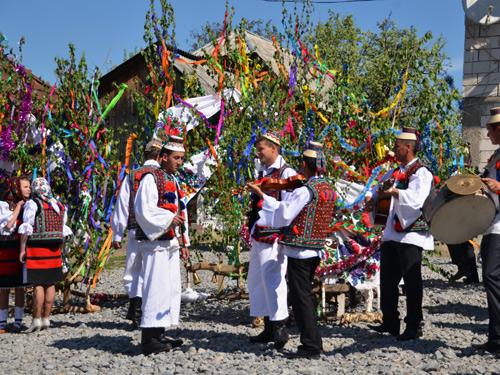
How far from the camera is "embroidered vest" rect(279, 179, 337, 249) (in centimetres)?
446

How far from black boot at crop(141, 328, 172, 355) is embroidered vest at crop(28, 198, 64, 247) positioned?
1918 millimetres

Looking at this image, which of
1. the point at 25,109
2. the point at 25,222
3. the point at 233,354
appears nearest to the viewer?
the point at 233,354

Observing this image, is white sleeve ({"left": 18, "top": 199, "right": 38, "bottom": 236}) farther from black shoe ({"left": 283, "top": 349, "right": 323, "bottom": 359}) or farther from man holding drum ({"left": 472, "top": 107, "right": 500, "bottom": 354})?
man holding drum ({"left": 472, "top": 107, "right": 500, "bottom": 354})

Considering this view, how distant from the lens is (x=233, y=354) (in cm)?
478

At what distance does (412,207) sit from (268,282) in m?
1.27

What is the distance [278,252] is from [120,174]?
115 inches

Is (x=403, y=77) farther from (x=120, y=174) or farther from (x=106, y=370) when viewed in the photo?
(x=106, y=370)

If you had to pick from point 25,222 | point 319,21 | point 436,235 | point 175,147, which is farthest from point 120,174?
point 319,21

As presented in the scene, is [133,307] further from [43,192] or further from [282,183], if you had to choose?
[282,183]

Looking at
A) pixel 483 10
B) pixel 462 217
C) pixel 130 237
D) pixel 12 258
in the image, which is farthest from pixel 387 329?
pixel 483 10

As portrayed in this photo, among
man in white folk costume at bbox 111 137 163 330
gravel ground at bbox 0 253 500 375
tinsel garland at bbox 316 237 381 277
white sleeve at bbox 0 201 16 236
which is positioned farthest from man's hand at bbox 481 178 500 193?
white sleeve at bbox 0 201 16 236

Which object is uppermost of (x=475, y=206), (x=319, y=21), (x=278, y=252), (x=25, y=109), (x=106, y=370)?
(x=319, y=21)

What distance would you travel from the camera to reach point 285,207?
436 centimetres

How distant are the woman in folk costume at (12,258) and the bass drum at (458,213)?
12.8 ft
